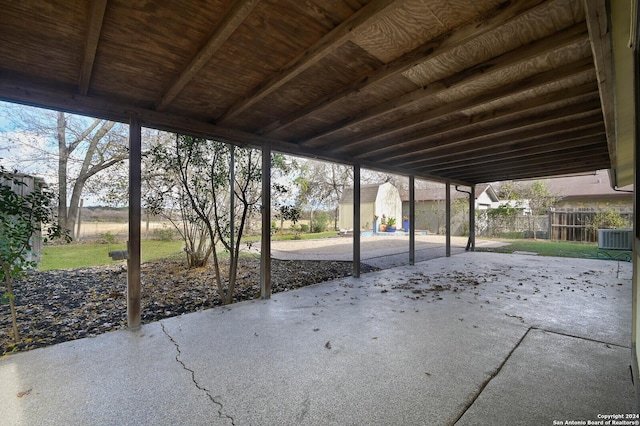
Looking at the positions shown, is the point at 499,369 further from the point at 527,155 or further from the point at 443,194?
the point at 443,194

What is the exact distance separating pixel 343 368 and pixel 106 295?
12.3ft

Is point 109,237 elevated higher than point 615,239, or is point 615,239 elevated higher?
point 109,237

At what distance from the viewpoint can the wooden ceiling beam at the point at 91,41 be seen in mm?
1546

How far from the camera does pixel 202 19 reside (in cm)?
173

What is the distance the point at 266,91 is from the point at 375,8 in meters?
1.26

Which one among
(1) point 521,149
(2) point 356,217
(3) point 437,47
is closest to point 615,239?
(1) point 521,149

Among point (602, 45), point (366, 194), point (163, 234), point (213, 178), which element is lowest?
point (163, 234)

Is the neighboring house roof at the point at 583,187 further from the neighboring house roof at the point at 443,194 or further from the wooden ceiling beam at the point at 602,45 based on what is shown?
the wooden ceiling beam at the point at 602,45

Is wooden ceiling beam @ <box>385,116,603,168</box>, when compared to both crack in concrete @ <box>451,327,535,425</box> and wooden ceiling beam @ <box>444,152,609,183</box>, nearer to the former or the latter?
wooden ceiling beam @ <box>444,152,609,183</box>

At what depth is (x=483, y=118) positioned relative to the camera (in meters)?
3.37

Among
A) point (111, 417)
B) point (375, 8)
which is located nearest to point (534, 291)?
point (375, 8)

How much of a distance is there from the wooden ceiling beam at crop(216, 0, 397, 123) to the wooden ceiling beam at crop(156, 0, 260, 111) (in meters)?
0.52

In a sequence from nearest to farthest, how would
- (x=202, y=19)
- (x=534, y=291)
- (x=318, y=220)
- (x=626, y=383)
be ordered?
(x=202, y=19)
(x=626, y=383)
(x=534, y=291)
(x=318, y=220)

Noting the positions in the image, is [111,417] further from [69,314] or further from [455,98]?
[455,98]
